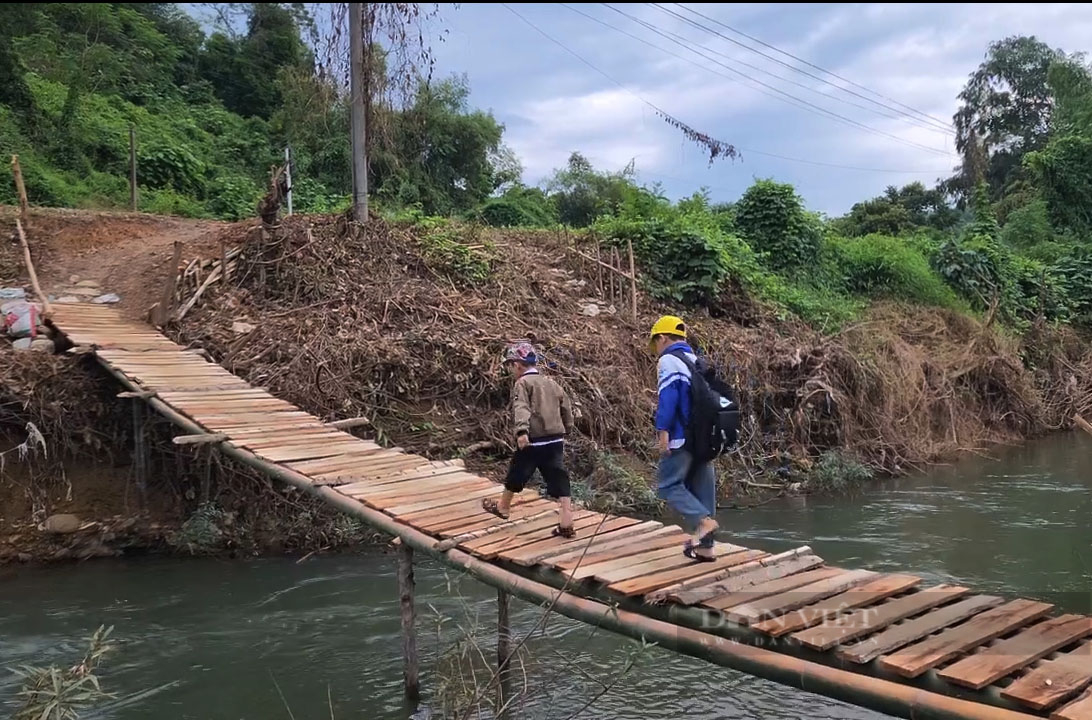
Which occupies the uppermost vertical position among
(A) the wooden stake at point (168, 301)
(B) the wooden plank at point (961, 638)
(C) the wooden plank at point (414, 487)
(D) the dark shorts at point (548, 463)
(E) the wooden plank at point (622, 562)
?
(A) the wooden stake at point (168, 301)

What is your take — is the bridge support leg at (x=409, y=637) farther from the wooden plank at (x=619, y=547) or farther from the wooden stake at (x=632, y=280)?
the wooden stake at (x=632, y=280)

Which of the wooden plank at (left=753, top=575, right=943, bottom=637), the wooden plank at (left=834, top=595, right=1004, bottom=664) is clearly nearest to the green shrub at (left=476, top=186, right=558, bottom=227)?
the wooden plank at (left=753, top=575, right=943, bottom=637)

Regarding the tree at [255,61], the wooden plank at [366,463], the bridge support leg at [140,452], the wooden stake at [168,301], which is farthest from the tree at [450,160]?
the wooden plank at [366,463]

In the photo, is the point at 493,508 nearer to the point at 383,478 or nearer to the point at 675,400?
the point at 383,478

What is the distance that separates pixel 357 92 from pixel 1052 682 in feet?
31.8

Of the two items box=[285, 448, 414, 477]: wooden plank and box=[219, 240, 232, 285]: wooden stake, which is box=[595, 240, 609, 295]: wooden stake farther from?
box=[285, 448, 414, 477]: wooden plank

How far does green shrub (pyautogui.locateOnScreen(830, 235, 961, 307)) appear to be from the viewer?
16.2 meters

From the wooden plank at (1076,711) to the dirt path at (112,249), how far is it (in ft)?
32.2

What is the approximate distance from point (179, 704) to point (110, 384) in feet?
14.2

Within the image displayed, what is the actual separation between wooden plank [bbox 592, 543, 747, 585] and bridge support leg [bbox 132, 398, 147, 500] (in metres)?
5.62

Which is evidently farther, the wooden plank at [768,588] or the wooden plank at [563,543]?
the wooden plank at [563,543]

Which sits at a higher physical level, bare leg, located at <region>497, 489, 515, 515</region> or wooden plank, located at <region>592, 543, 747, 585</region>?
bare leg, located at <region>497, 489, 515, 515</region>

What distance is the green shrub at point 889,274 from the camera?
16250mm

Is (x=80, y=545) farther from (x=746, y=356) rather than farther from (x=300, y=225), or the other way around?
(x=746, y=356)
